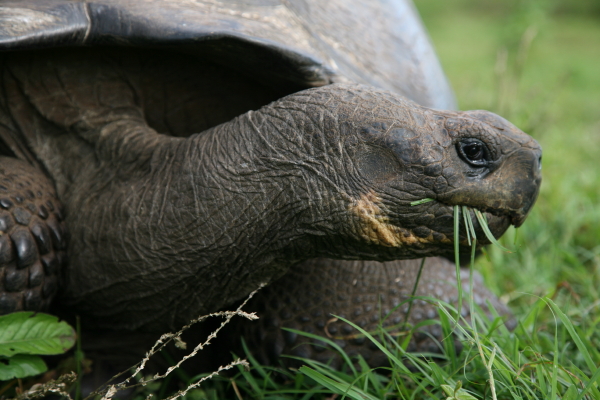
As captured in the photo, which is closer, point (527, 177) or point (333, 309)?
point (527, 177)

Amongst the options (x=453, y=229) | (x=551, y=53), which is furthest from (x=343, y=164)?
(x=551, y=53)

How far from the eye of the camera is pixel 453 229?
1.47 metres

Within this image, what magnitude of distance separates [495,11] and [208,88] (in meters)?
12.9

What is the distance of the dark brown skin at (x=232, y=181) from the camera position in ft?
4.77

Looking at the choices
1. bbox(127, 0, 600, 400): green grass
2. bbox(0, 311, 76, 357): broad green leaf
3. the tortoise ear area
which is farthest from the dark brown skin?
bbox(127, 0, 600, 400): green grass

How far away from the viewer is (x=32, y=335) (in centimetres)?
158

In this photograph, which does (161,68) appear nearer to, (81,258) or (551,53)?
(81,258)

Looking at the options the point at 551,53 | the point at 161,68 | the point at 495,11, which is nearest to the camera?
the point at 161,68

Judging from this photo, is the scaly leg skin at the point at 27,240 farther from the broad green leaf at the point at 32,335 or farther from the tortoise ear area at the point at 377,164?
the tortoise ear area at the point at 377,164

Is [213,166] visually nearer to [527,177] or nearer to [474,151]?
[474,151]

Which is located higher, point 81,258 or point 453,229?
point 453,229

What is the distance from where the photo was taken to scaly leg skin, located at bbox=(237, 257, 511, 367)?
179cm

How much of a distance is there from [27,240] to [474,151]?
1207 millimetres

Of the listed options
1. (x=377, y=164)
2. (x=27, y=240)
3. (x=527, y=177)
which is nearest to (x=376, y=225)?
(x=377, y=164)
